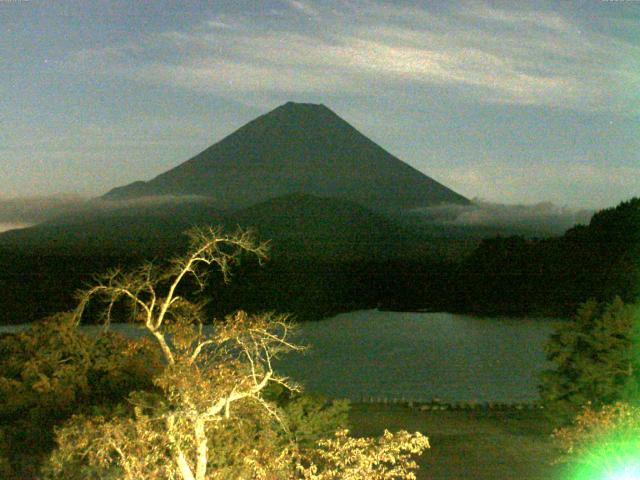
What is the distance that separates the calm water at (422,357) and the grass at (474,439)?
187 centimetres

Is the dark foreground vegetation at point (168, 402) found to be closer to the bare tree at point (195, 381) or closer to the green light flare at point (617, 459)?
the bare tree at point (195, 381)

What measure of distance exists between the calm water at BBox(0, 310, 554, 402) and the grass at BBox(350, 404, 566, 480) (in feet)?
6.13

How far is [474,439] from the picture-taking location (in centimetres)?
1191

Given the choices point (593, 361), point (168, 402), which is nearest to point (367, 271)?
point (593, 361)

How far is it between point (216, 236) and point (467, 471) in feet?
16.6

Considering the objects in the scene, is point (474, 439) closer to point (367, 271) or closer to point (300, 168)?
point (367, 271)

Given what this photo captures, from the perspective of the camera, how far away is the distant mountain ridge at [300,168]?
52.4m

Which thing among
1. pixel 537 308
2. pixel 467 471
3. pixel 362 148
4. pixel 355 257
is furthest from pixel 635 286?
pixel 362 148

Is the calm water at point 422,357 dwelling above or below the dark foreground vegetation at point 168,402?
below

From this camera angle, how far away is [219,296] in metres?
33.0

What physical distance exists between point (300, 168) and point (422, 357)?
103ft

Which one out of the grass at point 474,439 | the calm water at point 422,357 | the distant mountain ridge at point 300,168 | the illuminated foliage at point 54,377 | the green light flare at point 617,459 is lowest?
the calm water at point 422,357

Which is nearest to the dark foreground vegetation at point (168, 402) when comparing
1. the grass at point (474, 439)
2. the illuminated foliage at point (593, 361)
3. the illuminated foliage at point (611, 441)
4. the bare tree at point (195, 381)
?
the bare tree at point (195, 381)

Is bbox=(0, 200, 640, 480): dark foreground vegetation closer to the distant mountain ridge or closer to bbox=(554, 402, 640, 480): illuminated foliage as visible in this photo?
bbox=(554, 402, 640, 480): illuminated foliage
